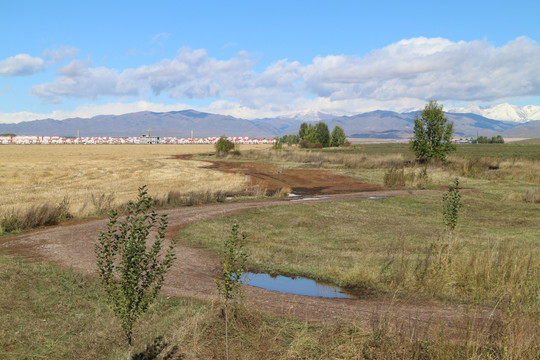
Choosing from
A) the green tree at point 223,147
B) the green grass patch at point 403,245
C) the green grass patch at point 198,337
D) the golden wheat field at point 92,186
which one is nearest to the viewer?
the green grass patch at point 198,337

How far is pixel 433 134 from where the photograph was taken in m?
48.0

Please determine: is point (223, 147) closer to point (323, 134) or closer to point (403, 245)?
point (323, 134)

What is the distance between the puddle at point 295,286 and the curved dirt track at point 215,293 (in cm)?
85

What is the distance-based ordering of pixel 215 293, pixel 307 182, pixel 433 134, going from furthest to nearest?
pixel 433 134 → pixel 307 182 → pixel 215 293

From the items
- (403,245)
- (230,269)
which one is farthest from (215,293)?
(403,245)

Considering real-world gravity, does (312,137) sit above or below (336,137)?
below

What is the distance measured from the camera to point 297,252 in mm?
15750

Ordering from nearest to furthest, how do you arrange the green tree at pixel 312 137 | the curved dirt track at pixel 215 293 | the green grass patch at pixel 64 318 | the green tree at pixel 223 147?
the green grass patch at pixel 64 318 → the curved dirt track at pixel 215 293 → the green tree at pixel 223 147 → the green tree at pixel 312 137

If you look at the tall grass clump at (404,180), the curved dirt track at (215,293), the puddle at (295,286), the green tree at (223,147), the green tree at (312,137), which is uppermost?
the green tree at (312,137)

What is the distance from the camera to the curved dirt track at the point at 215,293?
335 inches

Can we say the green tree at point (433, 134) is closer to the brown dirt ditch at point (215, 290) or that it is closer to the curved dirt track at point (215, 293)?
the brown dirt ditch at point (215, 290)

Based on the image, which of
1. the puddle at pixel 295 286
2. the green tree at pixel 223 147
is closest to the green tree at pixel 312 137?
the green tree at pixel 223 147

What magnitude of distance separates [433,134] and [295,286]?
132 feet

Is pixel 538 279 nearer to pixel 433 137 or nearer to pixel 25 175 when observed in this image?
pixel 433 137
